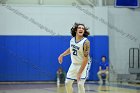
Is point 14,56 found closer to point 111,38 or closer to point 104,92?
point 111,38

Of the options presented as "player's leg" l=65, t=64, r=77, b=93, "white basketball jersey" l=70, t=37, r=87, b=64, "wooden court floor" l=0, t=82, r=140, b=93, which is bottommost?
"wooden court floor" l=0, t=82, r=140, b=93

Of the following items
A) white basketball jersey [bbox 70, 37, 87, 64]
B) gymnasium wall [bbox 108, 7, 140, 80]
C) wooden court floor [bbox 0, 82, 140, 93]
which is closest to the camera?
white basketball jersey [bbox 70, 37, 87, 64]

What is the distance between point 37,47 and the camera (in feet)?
73.7

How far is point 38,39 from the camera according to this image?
22.5 meters

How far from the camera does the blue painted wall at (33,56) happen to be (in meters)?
22.2

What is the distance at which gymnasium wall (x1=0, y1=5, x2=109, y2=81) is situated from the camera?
22.2 meters

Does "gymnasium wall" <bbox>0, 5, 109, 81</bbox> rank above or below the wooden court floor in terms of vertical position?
above

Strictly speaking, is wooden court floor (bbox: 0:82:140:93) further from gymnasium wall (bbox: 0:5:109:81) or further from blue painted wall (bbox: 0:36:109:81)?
gymnasium wall (bbox: 0:5:109:81)

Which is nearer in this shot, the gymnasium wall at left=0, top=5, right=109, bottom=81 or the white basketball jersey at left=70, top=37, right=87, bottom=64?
the white basketball jersey at left=70, top=37, right=87, bottom=64

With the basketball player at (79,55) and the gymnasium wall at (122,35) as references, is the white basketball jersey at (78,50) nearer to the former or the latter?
the basketball player at (79,55)

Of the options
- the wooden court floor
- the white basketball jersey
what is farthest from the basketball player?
the wooden court floor

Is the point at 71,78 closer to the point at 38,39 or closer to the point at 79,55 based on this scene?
the point at 79,55

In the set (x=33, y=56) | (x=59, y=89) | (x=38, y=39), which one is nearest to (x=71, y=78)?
(x=59, y=89)

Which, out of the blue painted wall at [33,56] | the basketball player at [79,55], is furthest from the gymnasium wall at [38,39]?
the basketball player at [79,55]
